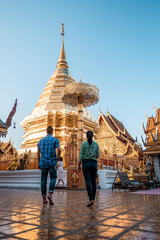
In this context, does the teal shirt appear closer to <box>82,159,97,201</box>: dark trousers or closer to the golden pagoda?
<box>82,159,97,201</box>: dark trousers

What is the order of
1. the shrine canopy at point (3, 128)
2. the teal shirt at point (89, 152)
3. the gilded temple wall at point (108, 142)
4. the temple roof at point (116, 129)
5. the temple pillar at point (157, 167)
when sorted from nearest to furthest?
1. the teal shirt at point (89, 152)
2. the shrine canopy at point (3, 128)
3. the temple pillar at point (157, 167)
4. the gilded temple wall at point (108, 142)
5. the temple roof at point (116, 129)

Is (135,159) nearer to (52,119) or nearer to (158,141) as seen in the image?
(158,141)

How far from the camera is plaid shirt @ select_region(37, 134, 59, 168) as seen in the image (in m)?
3.61

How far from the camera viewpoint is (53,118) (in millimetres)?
15594

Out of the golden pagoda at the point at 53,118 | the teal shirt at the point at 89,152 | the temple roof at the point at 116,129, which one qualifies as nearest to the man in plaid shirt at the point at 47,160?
the teal shirt at the point at 89,152

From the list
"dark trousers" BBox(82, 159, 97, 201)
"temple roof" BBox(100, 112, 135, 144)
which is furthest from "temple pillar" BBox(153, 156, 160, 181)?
"dark trousers" BBox(82, 159, 97, 201)

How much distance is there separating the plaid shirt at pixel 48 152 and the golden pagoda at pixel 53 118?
10.1 metres

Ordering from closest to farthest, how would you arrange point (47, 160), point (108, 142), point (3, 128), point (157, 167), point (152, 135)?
1. point (47, 160)
2. point (3, 128)
3. point (157, 167)
4. point (152, 135)
5. point (108, 142)

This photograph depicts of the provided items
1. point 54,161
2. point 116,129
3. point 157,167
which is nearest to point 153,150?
point 157,167

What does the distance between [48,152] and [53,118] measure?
1205 centimetres

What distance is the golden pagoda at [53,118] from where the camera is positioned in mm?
15312

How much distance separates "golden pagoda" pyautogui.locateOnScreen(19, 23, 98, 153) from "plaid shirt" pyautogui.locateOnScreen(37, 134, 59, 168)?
399 inches

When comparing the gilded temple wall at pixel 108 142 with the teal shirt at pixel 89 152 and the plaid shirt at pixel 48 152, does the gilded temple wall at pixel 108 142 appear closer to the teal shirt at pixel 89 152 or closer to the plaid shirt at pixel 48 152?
the teal shirt at pixel 89 152

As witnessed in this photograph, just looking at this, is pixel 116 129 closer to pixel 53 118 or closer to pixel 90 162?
pixel 53 118
